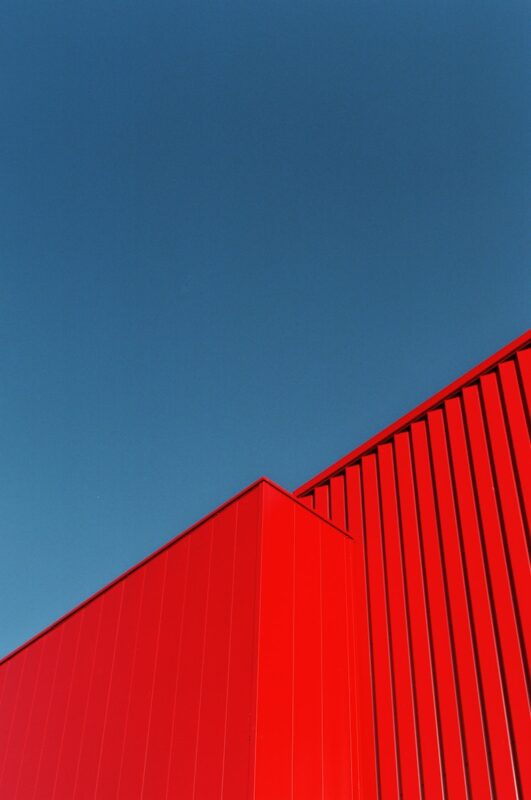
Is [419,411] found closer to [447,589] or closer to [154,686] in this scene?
[447,589]

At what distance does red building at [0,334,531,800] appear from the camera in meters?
3.90

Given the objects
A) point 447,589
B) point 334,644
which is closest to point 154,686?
point 334,644

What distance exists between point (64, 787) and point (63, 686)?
2.55ft

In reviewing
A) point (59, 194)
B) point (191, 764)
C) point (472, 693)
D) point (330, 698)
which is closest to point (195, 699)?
point (191, 764)

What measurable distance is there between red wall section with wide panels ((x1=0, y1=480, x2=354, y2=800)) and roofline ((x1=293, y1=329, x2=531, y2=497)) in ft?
2.49

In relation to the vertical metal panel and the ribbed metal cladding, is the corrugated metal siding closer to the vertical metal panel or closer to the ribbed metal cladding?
the vertical metal panel

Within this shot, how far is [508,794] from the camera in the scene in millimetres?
3648

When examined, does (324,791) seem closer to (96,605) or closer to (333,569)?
(333,569)

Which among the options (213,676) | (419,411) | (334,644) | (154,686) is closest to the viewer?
(213,676)

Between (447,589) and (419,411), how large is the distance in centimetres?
146

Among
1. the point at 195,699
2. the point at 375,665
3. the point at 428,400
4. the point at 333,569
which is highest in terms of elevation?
the point at 428,400

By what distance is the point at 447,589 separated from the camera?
4590mm

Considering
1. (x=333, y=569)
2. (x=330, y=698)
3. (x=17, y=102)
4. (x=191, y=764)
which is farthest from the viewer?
(x=17, y=102)

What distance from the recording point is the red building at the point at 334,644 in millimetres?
3904
